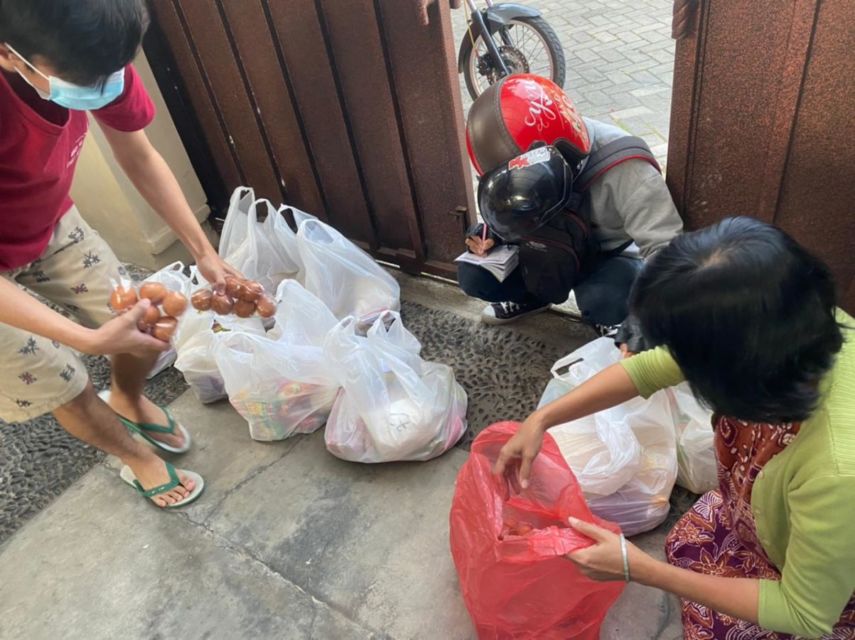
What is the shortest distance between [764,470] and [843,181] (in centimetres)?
88

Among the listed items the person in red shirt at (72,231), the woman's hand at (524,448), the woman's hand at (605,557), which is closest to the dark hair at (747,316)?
the woman's hand at (605,557)

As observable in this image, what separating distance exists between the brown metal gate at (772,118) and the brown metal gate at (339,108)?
77cm

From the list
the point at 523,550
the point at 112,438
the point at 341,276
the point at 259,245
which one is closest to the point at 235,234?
the point at 259,245

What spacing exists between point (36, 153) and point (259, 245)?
103 centimetres

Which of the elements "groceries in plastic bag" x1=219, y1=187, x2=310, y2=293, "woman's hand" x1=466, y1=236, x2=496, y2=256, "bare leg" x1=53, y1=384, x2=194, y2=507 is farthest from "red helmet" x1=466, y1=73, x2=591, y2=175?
"bare leg" x1=53, y1=384, x2=194, y2=507

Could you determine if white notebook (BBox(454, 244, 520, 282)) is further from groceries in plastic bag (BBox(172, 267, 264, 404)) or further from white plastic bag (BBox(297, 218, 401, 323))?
groceries in plastic bag (BBox(172, 267, 264, 404))

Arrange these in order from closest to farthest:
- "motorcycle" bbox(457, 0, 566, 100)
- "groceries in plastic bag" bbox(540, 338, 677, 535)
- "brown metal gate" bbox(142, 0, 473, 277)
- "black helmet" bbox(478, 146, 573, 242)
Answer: "groceries in plastic bag" bbox(540, 338, 677, 535) → "black helmet" bbox(478, 146, 573, 242) → "brown metal gate" bbox(142, 0, 473, 277) → "motorcycle" bbox(457, 0, 566, 100)

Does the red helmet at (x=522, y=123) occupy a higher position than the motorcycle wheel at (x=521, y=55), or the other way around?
the red helmet at (x=522, y=123)

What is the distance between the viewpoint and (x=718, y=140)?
1.62m

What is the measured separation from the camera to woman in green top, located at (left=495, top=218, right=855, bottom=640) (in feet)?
2.63

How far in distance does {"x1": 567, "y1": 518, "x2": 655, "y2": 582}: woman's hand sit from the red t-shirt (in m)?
1.44

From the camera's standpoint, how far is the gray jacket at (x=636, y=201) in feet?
5.51

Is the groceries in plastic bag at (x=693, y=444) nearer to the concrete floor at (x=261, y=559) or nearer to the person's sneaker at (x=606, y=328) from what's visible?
the concrete floor at (x=261, y=559)

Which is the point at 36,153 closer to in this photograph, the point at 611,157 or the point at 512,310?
the point at 611,157
